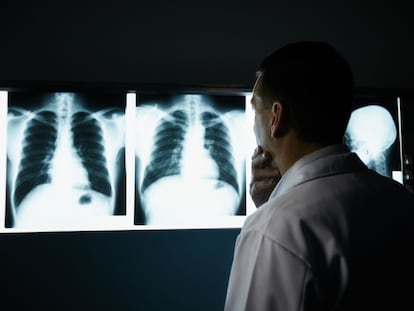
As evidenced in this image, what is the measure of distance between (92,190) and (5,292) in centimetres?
57

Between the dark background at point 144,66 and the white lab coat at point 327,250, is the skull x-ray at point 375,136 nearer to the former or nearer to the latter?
the dark background at point 144,66

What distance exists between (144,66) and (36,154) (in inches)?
24.6

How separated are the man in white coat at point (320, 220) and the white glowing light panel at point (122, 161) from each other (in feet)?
3.08

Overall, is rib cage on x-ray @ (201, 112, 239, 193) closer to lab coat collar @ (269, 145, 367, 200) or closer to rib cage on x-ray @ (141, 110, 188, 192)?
rib cage on x-ray @ (141, 110, 188, 192)

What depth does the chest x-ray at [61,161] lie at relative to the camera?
4.83 ft

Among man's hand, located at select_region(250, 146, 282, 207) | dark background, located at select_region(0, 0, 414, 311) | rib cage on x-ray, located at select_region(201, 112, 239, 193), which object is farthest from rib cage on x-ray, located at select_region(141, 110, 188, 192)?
man's hand, located at select_region(250, 146, 282, 207)

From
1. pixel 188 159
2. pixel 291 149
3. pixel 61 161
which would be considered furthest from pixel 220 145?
pixel 291 149

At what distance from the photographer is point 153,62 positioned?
1.73 meters

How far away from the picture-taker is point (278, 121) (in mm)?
652

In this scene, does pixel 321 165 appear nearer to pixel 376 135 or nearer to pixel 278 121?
pixel 278 121

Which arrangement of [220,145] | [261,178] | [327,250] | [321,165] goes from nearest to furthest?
1. [327,250]
2. [321,165]
3. [261,178]
4. [220,145]

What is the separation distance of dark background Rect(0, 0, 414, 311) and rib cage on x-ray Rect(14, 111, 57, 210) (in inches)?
8.2

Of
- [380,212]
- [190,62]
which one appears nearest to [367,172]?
[380,212]

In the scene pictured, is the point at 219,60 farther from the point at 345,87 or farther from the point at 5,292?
the point at 5,292
